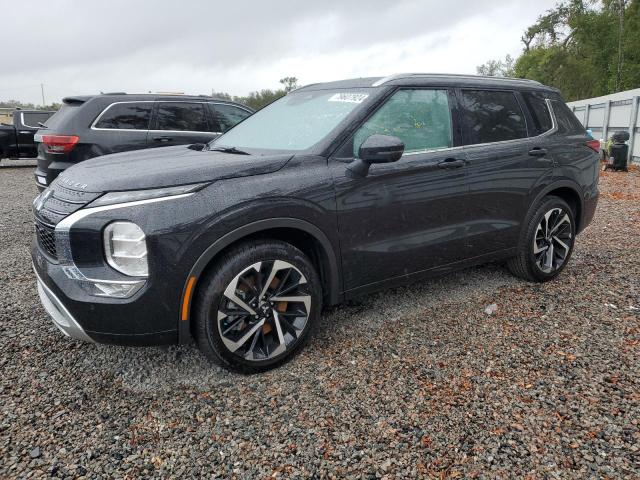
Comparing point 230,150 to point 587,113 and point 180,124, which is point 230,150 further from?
point 587,113

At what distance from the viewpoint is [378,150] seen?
9.24 feet

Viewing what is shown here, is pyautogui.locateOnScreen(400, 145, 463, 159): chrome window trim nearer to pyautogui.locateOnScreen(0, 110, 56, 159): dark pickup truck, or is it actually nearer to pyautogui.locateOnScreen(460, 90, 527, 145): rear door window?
pyautogui.locateOnScreen(460, 90, 527, 145): rear door window

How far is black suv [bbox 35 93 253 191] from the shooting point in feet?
19.0

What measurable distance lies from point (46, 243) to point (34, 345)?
951 mm

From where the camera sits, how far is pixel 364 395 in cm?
262

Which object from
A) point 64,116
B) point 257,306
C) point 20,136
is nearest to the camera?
point 257,306

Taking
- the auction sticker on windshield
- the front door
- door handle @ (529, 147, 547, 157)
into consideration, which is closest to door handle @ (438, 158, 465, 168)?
the front door

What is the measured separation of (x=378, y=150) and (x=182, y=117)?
15.3 ft

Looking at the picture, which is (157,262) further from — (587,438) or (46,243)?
(587,438)

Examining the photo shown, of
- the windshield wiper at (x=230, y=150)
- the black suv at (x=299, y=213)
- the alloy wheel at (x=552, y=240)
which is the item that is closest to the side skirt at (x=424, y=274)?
the black suv at (x=299, y=213)

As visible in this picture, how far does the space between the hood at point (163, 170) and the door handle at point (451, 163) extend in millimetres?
1170

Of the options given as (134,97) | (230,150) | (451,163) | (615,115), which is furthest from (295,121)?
(615,115)

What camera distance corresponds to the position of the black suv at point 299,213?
241 centimetres

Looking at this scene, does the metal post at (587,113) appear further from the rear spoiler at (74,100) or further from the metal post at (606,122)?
the rear spoiler at (74,100)
